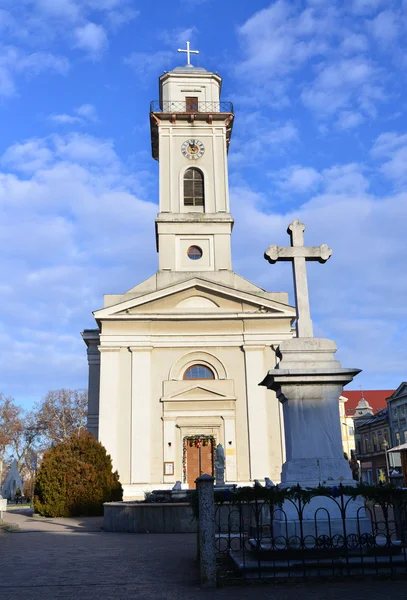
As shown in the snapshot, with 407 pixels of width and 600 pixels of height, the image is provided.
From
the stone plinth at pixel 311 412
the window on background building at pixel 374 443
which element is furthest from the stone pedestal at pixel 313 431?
the window on background building at pixel 374 443

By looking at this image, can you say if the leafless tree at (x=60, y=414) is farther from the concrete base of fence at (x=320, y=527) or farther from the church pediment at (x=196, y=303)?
the concrete base of fence at (x=320, y=527)

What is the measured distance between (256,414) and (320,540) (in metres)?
21.6

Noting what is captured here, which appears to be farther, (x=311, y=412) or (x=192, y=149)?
(x=192, y=149)

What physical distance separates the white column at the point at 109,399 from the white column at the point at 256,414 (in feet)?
21.7

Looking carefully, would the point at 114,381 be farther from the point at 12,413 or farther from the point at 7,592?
the point at 12,413

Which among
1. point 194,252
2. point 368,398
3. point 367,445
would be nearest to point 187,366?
point 194,252

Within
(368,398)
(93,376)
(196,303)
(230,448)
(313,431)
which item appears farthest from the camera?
(368,398)

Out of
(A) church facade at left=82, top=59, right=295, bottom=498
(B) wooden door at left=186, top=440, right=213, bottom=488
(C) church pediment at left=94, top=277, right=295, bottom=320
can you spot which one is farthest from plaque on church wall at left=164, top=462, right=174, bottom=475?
(C) church pediment at left=94, top=277, right=295, bottom=320

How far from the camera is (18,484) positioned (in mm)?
41875

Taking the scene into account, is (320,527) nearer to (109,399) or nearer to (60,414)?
(109,399)

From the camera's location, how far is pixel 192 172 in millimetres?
35438

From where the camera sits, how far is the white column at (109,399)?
1129 inches

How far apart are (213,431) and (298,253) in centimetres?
2030

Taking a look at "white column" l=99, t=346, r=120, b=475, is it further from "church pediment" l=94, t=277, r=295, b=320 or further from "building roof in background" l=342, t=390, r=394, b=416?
"building roof in background" l=342, t=390, r=394, b=416
